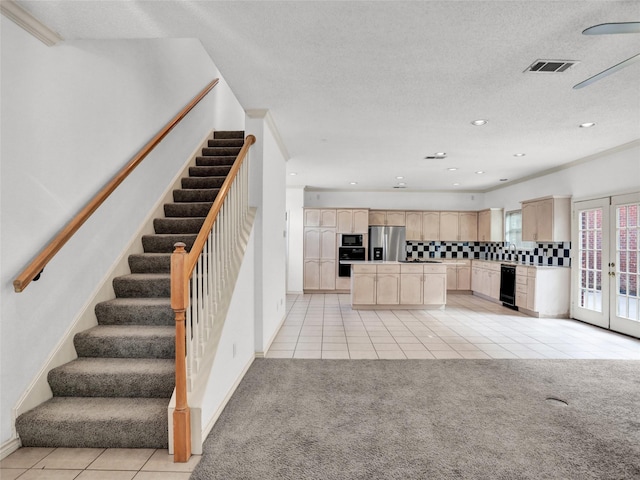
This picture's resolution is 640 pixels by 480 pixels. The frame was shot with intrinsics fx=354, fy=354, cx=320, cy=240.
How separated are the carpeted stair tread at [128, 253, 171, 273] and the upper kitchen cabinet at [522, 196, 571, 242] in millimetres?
6269

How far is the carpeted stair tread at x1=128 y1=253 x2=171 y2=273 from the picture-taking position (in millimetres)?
3502

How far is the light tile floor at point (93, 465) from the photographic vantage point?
1.99 m

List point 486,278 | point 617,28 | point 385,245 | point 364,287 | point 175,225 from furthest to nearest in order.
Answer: point 385,245
point 486,278
point 364,287
point 175,225
point 617,28

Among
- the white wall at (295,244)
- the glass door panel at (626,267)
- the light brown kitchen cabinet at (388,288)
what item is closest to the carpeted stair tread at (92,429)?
the light brown kitchen cabinet at (388,288)

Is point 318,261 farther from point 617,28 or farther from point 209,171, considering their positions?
point 617,28

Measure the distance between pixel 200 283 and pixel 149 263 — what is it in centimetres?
139

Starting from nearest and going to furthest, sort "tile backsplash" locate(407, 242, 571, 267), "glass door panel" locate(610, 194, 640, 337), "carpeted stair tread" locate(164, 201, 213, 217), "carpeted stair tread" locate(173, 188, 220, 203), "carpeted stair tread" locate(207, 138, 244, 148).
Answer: "carpeted stair tread" locate(164, 201, 213, 217) < "carpeted stair tread" locate(173, 188, 220, 203) < "glass door panel" locate(610, 194, 640, 337) < "carpeted stair tread" locate(207, 138, 244, 148) < "tile backsplash" locate(407, 242, 571, 267)

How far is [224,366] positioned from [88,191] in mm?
1842

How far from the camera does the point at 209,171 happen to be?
5043 mm

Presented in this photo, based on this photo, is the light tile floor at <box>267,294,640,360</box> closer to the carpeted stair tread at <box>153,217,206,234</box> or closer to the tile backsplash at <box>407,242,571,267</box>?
the tile backsplash at <box>407,242,571,267</box>

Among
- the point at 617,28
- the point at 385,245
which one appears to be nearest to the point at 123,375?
the point at 617,28

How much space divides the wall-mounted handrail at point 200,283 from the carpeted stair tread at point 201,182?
1143 millimetres

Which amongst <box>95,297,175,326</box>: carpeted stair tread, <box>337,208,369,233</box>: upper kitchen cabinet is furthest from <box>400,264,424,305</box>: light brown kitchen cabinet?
<box>95,297,175,326</box>: carpeted stair tread

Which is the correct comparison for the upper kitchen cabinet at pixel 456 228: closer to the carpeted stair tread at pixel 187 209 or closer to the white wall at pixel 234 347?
the white wall at pixel 234 347
